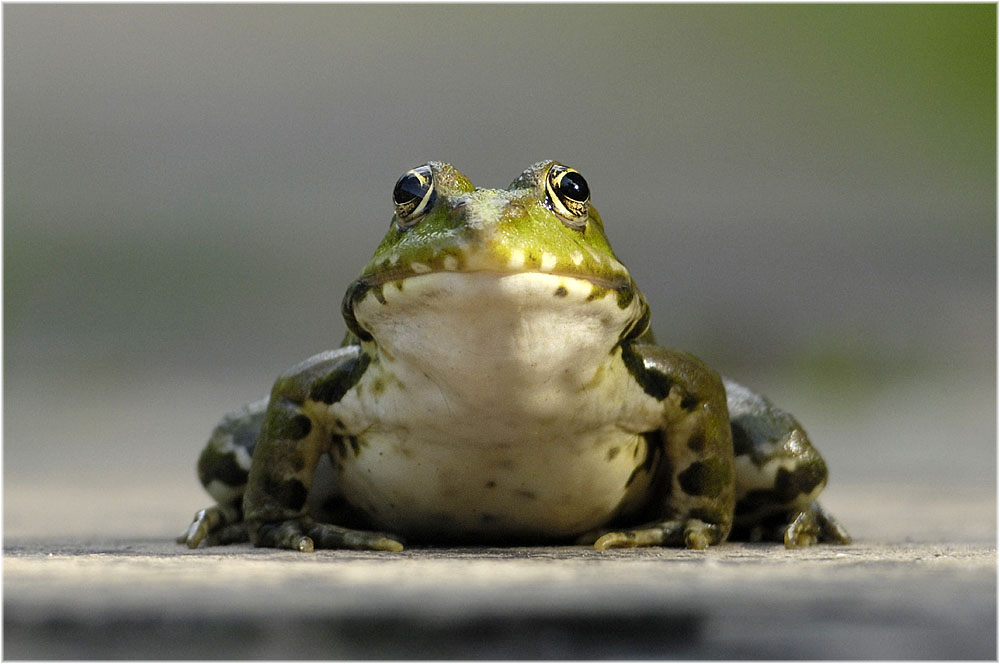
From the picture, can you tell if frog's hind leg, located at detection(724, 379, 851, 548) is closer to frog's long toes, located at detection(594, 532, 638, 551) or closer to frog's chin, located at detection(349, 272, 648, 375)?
frog's long toes, located at detection(594, 532, 638, 551)

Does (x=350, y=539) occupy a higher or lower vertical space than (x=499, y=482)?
lower

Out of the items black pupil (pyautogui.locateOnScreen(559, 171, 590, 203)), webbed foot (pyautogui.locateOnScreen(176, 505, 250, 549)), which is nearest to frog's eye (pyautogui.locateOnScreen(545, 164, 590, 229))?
black pupil (pyautogui.locateOnScreen(559, 171, 590, 203))

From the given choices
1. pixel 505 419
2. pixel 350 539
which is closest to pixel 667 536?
pixel 505 419

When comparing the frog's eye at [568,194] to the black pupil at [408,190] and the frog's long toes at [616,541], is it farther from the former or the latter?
the frog's long toes at [616,541]

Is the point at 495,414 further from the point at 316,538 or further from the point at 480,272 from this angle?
the point at 316,538

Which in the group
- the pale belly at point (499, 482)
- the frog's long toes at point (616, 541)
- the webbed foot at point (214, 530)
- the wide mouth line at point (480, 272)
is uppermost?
the wide mouth line at point (480, 272)

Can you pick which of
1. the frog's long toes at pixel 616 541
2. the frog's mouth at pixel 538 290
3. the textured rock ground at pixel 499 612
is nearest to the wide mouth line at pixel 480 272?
the frog's mouth at pixel 538 290
